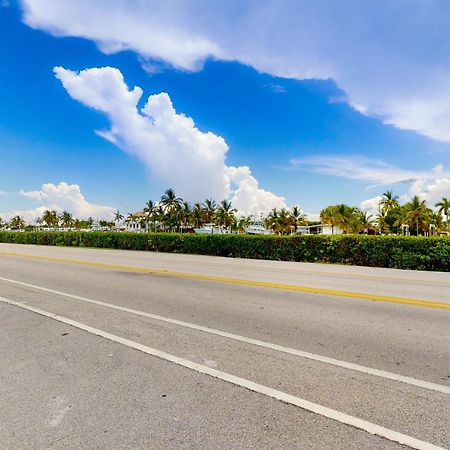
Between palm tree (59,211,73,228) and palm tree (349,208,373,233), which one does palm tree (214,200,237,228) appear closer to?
palm tree (349,208,373,233)

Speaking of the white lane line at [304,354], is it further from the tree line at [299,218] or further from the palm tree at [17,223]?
the palm tree at [17,223]

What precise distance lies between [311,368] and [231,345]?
3.86 feet

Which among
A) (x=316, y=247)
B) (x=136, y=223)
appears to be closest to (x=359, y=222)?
(x=316, y=247)

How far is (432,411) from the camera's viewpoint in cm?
300

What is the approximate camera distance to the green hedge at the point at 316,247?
14492mm

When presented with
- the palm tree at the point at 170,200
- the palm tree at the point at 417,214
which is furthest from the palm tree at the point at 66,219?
the palm tree at the point at 417,214

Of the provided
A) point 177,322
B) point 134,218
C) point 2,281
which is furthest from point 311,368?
point 134,218

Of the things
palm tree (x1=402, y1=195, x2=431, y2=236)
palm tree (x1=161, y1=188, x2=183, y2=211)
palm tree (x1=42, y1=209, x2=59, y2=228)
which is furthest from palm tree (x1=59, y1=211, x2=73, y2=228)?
palm tree (x1=402, y1=195, x2=431, y2=236)

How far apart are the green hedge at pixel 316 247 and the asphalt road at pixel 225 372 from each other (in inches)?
307

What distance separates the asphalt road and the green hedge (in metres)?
7.80

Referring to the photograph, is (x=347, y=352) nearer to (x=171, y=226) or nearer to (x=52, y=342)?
(x=52, y=342)

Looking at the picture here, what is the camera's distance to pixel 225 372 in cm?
382

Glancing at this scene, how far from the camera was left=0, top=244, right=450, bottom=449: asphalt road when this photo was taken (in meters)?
2.76

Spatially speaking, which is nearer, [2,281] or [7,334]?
[7,334]
